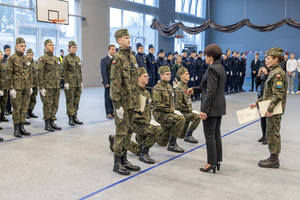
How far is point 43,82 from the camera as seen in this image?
5465 millimetres

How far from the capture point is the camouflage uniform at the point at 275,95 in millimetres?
3607

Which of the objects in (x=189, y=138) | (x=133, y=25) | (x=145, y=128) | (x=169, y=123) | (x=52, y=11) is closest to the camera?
(x=145, y=128)

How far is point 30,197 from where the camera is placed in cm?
280

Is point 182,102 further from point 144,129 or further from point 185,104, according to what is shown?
point 144,129

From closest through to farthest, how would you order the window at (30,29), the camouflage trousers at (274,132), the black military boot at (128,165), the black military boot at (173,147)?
1. the black military boot at (128,165)
2. the camouflage trousers at (274,132)
3. the black military boot at (173,147)
4. the window at (30,29)

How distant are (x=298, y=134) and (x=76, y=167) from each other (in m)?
4.27

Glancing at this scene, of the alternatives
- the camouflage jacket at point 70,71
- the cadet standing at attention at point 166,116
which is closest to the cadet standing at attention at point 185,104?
the cadet standing at attention at point 166,116

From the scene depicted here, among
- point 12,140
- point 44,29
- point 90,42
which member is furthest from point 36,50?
point 12,140

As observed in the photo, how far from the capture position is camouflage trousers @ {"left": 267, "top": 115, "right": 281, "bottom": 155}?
3.69 metres

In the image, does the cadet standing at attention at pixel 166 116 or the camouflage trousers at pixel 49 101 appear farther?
the camouflage trousers at pixel 49 101

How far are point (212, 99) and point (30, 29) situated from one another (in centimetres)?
1107

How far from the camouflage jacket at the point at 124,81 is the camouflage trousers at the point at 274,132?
68.3 inches

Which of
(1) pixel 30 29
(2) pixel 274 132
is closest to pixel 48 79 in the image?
(2) pixel 274 132

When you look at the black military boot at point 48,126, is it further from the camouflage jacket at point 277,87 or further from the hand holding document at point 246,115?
the camouflage jacket at point 277,87
